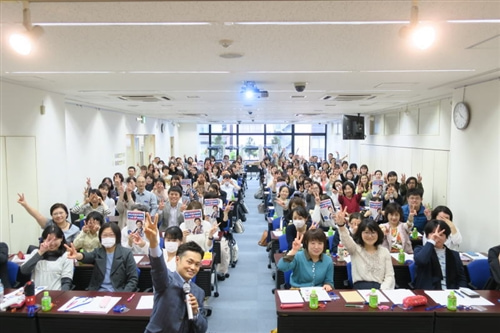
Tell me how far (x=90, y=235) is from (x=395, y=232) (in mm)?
4378

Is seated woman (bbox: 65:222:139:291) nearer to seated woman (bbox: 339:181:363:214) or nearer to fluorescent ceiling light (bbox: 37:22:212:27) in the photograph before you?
fluorescent ceiling light (bbox: 37:22:212:27)

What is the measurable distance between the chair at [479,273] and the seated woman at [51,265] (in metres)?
4.64

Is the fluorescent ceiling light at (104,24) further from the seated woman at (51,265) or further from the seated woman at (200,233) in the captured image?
the seated woman at (200,233)

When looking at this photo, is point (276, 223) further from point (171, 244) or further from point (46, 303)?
point (46, 303)

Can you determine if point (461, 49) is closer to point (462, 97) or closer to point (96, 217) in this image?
point (462, 97)

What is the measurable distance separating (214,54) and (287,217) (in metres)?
3.34

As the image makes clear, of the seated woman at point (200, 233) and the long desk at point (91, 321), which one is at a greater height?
the seated woman at point (200, 233)

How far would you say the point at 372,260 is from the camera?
390 cm

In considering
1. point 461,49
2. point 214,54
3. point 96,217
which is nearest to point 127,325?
point 96,217

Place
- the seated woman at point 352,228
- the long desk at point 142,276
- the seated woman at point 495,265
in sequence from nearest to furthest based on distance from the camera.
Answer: the seated woman at point 495,265
the long desk at point 142,276
the seated woman at point 352,228

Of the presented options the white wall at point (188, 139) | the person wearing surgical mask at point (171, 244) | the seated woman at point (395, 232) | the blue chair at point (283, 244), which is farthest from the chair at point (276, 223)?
the white wall at point (188, 139)

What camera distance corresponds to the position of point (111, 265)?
3.88 m

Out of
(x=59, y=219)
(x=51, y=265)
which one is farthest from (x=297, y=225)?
(x=59, y=219)

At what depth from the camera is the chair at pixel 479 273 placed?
4.14 metres
